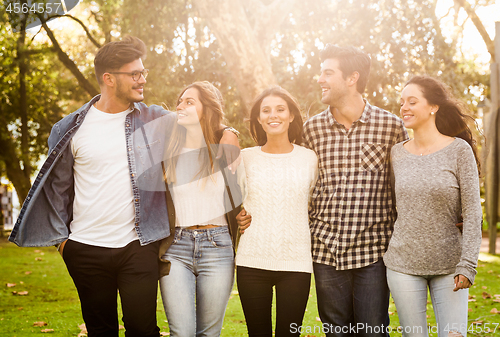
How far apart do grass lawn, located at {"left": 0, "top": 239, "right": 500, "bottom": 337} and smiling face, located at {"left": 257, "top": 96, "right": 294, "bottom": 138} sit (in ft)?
6.76

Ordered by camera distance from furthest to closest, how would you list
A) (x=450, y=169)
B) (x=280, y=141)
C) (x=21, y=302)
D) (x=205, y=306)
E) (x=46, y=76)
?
(x=46, y=76) < (x=21, y=302) < (x=280, y=141) < (x=205, y=306) < (x=450, y=169)

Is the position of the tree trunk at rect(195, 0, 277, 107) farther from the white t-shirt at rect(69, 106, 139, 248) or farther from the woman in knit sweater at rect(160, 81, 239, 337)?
the white t-shirt at rect(69, 106, 139, 248)

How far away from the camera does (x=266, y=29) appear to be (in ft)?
29.0

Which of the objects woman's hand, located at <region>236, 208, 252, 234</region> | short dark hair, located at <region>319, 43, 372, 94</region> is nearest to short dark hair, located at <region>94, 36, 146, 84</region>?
woman's hand, located at <region>236, 208, 252, 234</region>

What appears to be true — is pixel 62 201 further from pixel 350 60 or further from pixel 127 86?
pixel 350 60

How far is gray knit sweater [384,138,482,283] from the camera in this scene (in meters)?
2.81

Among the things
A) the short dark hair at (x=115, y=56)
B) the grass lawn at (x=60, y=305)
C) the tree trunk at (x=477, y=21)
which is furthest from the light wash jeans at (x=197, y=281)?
the tree trunk at (x=477, y=21)

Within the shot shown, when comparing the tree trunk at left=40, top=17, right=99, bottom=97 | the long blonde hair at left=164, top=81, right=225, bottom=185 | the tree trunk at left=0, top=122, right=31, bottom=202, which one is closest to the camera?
the long blonde hair at left=164, top=81, right=225, bottom=185

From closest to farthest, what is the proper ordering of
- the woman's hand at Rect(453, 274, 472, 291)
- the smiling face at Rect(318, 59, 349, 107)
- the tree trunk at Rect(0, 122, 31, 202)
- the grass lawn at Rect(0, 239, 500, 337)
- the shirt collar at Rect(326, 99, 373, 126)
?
the woman's hand at Rect(453, 274, 472, 291) → the shirt collar at Rect(326, 99, 373, 126) → the smiling face at Rect(318, 59, 349, 107) → the grass lawn at Rect(0, 239, 500, 337) → the tree trunk at Rect(0, 122, 31, 202)

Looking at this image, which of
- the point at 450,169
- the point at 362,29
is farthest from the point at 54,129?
the point at 362,29

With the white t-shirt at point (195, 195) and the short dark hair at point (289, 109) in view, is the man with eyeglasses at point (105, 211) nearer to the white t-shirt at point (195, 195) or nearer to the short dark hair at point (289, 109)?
the white t-shirt at point (195, 195)

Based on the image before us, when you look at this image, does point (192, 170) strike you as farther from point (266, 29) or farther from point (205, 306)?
point (266, 29)

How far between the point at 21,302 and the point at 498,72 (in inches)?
294

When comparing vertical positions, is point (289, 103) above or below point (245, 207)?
above
